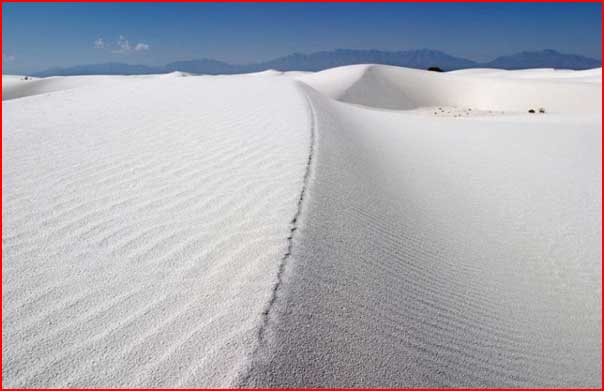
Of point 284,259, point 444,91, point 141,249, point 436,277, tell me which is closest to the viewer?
point 284,259

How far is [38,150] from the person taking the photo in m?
5.93

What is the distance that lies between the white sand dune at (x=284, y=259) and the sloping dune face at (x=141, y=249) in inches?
0.6

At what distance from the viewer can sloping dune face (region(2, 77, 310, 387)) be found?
221cm

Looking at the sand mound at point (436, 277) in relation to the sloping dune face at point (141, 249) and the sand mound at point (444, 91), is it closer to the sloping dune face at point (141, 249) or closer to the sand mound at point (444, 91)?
the sloping dune face at point (141, 249)

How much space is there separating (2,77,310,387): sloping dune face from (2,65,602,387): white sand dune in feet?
0.05

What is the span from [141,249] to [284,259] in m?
1.08

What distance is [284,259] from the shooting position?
302 cm

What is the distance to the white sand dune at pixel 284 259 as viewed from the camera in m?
2.30

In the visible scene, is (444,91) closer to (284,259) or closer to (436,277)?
(436,277)

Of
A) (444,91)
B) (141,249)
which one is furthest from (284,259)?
(444,91)

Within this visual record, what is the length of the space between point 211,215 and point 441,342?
2074 mm

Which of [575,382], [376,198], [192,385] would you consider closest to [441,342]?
[575,382]

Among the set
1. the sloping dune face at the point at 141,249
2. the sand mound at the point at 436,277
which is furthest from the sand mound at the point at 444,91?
the sloping dune face at the point at 141,249

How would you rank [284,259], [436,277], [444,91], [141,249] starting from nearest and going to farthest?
[284,259] → [141,249] → [436,277] → [444,91]
